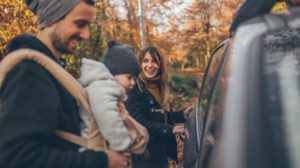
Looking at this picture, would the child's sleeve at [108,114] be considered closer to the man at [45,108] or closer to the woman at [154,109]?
the man at [45,108]

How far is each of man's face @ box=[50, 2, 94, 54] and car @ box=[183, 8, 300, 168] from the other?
73 cm

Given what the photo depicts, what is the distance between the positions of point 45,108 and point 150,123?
177cm

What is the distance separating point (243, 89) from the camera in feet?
5.28

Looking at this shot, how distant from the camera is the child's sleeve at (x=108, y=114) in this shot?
2.07 meters


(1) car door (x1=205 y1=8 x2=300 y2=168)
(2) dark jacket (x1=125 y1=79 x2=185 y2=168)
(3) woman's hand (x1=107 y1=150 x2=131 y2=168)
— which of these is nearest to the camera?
(1) car door (x1=205 y1=8 x2=300 y2=168)

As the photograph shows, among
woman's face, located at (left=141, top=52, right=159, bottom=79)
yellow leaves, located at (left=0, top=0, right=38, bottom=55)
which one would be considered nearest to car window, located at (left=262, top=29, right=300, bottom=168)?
woman's face, located at (left=141, top=52, right=159, bottom=79)

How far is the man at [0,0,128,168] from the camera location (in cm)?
181

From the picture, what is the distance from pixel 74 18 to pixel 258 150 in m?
1.05

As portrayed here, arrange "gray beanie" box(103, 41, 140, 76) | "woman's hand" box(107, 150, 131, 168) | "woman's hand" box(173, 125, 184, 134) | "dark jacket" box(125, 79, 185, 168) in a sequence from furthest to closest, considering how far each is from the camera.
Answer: "woman's hand" box(173, 125, 184, 134) → "dark jacket" box(125, 79, 185, 168) → "gray beanie" box(103, 41, 140, 76) → "woman's hand" box(107, 150, 131, 168)

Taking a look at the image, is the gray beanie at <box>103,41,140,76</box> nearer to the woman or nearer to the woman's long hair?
the woman

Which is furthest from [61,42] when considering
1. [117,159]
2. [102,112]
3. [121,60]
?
[121,60]

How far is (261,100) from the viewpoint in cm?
159

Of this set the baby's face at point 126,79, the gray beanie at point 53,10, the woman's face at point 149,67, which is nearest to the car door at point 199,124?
the baby's face at point 126,79

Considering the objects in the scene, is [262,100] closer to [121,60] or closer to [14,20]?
[121,60]
